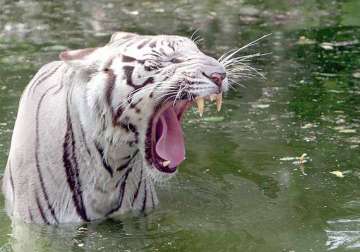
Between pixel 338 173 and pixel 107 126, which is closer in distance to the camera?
pixel 107 126

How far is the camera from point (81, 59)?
355cm

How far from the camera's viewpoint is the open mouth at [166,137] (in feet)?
11.5

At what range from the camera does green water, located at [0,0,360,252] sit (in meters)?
3.78

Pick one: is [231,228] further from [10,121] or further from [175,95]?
[10,121]

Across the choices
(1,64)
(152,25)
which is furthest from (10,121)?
(152,25)

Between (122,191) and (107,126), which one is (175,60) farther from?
(122,191)

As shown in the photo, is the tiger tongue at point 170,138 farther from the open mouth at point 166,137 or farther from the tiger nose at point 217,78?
the tiger nose at point 217,78

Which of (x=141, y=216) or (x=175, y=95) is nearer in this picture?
(x=175, y=95)

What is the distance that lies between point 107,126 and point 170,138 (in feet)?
1.04

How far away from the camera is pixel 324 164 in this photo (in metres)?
4.72

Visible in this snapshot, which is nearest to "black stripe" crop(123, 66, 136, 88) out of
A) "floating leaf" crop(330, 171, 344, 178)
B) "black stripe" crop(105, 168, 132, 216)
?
"black stripe" crop(105, 168, 132, 216)

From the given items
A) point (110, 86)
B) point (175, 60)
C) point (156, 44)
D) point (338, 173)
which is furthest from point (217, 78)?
point (338, 173)

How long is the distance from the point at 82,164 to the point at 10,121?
6.31 feet

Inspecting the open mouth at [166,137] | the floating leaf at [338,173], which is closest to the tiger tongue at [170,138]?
the open mouth at [166,137]
